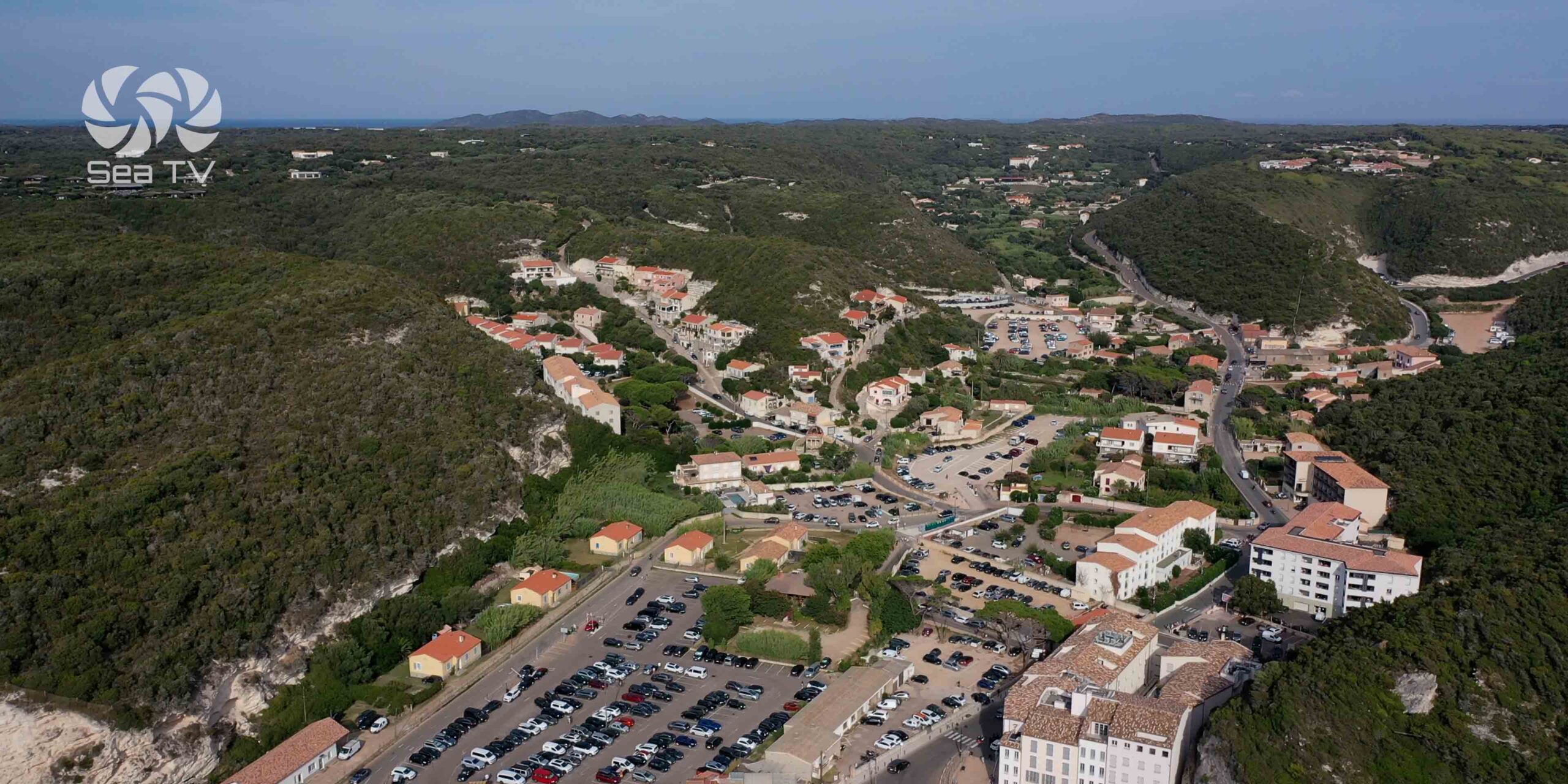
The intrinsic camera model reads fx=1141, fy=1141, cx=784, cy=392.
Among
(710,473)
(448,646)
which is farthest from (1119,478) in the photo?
(448,646)

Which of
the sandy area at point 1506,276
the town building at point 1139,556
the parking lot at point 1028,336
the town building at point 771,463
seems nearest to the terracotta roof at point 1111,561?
the town building at point 1139,556

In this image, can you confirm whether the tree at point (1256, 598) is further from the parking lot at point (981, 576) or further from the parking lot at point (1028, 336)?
the parking lot at point (1028, 336)

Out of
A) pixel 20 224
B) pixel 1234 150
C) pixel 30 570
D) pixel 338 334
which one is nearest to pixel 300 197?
pixel 20 224

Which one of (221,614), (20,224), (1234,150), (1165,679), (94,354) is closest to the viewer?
(1165,679)

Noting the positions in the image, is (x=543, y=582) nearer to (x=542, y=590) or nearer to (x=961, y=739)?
(x=542, y=590)

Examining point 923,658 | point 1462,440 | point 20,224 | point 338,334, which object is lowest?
point 923,658

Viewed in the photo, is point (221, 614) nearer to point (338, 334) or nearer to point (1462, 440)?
point (338, 334)

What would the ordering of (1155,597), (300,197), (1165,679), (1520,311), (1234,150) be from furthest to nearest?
(1234,150), (300,197), (1520,311), (1155,597), (1165,679)
